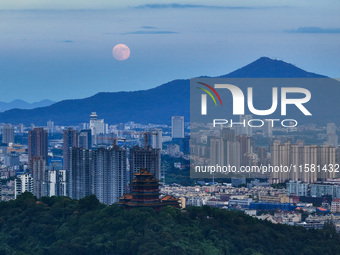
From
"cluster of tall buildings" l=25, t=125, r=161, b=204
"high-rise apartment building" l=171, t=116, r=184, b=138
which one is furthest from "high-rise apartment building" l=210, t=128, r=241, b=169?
"high-rise apartment building" l=171, t=116, r=184, b=138

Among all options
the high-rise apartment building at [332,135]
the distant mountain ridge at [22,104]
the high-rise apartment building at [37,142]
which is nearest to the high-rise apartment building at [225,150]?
the high-rise apartment building at [332,135]

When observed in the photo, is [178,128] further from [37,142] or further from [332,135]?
[332,135]

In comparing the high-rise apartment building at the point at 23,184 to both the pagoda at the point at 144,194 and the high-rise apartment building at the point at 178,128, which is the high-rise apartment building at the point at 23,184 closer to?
the pagoda at the point at 144,194

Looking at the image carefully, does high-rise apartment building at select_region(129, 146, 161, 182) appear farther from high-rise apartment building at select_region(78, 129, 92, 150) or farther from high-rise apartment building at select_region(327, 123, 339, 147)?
high-rise apartment building at select_region(78, 129, 92, 150)

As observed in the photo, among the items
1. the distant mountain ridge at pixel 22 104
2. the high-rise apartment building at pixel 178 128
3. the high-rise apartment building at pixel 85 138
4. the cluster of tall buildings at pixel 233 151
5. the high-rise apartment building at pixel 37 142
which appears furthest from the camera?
the distant mountain ridge at pixel 22 104

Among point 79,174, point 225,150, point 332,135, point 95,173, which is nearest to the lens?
point 95,173

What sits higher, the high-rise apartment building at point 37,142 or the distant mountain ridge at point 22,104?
the distant mountain ridge at point 22,104

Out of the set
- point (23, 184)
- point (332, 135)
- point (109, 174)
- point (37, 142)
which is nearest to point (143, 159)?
point (109, 174)
